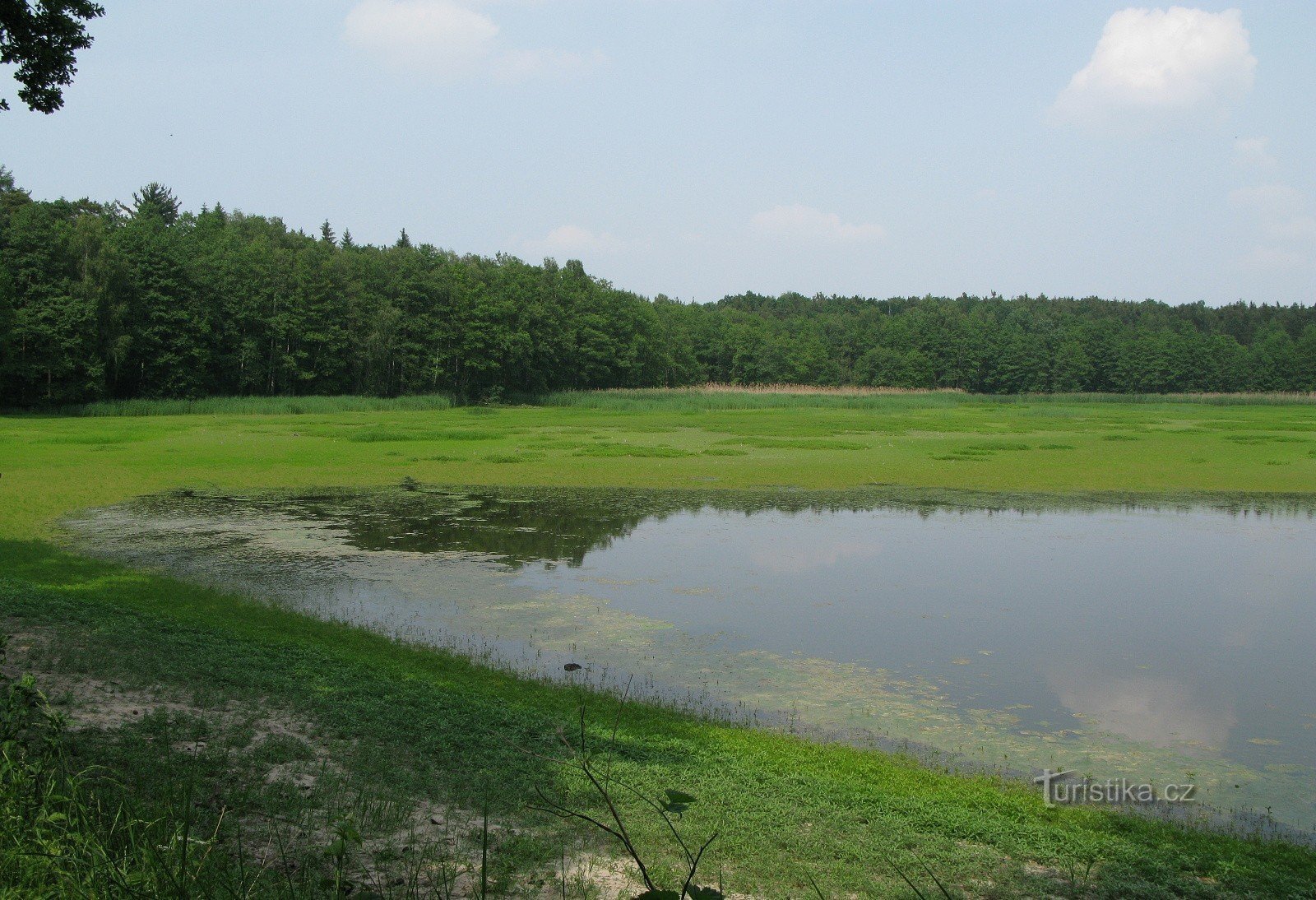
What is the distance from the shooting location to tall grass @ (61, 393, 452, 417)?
50.6 meters

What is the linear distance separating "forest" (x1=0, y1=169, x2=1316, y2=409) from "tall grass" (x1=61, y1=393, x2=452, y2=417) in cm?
202

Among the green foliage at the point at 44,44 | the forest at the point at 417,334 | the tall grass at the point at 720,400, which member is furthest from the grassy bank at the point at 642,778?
the tall grass at the point at 720,400

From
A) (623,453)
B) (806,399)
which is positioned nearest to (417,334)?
(806,399)

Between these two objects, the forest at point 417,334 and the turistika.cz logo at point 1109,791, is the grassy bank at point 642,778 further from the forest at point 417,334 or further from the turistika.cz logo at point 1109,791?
the forest at point 417,334

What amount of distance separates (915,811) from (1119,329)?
13007cm

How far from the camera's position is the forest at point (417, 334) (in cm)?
5125

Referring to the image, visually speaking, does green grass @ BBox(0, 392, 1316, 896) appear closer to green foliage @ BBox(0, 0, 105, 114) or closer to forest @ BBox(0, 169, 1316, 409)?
green foliage @ BBox(0, 0, 105, 114)

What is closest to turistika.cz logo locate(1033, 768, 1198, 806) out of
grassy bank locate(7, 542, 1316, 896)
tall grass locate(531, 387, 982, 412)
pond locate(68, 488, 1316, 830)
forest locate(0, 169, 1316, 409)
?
pond locate(68, 488, 1316, 830)

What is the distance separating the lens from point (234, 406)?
5409 cm

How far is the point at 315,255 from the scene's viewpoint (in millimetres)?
68250

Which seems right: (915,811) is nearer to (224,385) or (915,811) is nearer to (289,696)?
(289,696)

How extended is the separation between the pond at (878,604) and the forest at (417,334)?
37.0 meters

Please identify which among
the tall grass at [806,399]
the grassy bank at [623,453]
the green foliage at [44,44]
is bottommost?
the grassy bank at [623,453]

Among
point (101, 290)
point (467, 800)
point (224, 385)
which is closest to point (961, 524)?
point (467, 800)
